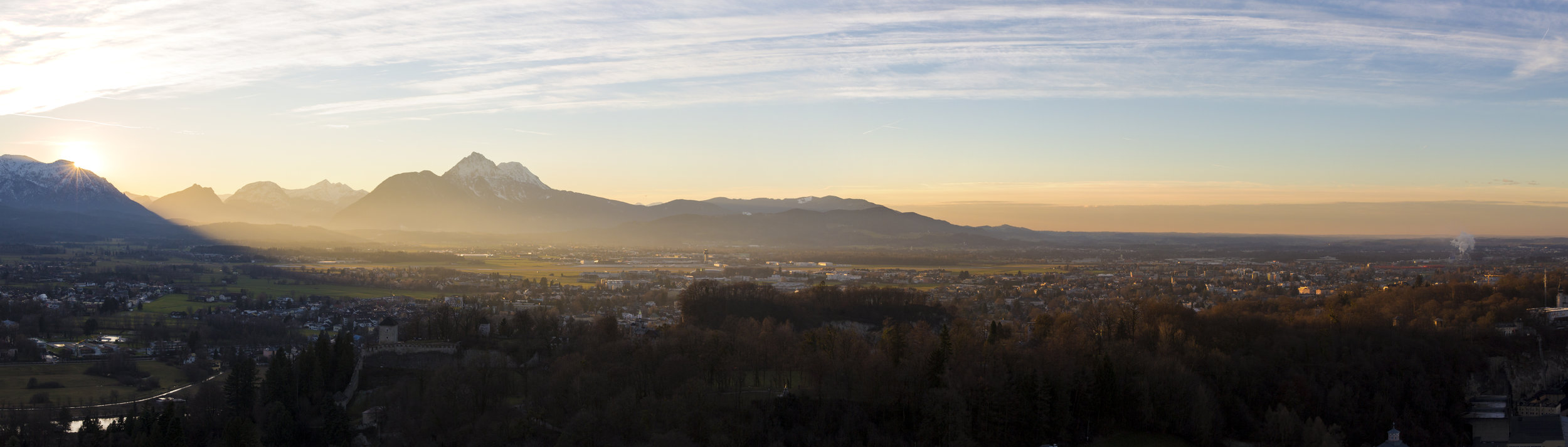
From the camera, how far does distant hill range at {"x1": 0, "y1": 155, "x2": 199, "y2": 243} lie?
479 feet

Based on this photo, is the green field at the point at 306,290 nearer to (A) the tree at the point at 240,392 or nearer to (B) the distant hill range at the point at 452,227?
(A) the tree at the point at 240,392

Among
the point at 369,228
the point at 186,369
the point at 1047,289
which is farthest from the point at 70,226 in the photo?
the point at 1047,289

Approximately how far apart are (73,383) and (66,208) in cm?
16249

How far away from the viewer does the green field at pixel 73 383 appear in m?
39.2

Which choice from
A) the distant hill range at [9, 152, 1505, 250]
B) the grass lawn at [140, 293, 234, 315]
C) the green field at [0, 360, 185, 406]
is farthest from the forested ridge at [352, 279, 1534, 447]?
the distant hill range at [9, 152, 1505, 250]

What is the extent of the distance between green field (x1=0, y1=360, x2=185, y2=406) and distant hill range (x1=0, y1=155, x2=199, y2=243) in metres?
106

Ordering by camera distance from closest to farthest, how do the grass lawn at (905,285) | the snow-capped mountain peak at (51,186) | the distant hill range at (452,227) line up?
the grass lawn at (905,285) → the distant hill range at (452,227) → the snow-capped mountain peak at (51,186)

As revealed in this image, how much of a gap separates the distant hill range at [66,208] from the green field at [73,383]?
348 feet

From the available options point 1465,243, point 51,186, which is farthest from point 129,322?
point 51,186

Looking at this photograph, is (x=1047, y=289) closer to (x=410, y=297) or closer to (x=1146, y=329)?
(x=1146, y=329)

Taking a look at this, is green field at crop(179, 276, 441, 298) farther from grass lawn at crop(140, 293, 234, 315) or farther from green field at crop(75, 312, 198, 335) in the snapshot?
green field at crop(75, 312, 198, 335)

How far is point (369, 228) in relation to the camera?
180m

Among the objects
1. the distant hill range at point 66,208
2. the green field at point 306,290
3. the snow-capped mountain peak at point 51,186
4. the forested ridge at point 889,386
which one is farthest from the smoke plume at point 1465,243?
the snow-capped mountain peak at point 51,186

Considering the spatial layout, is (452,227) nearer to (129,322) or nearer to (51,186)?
(51,186)
